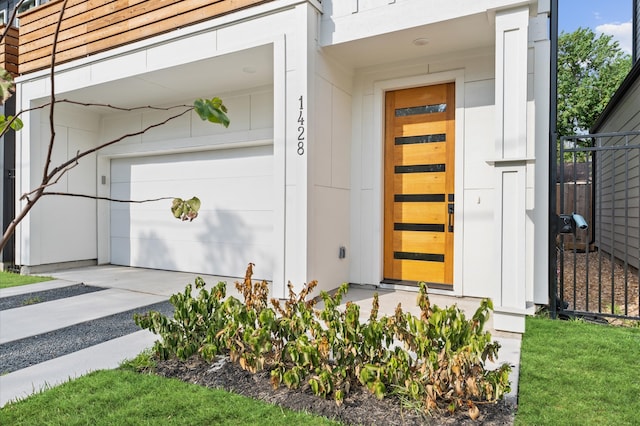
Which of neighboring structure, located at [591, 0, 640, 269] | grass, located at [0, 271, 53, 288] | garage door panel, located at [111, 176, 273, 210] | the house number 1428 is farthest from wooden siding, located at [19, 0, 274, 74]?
neighboring structure, located at [591, 0, 640, 269]

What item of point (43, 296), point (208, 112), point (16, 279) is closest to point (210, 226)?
point (43, 296)

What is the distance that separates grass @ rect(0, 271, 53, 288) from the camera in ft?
17.9

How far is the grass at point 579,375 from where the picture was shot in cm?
204

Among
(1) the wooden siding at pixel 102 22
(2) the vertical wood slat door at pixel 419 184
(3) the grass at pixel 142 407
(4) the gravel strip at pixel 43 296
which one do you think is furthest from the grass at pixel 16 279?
(2) the vertical wood slat door at pixel 419 184

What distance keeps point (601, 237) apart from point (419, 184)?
8.28ft

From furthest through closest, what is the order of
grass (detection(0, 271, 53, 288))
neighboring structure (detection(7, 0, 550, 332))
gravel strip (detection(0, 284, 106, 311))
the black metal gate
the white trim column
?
grass (detection(0, 271, 53, 288))
gravel strip (detection(0, 284, 106, 311))
neighboring structure (detection(7, 0, 550, 332))
the black metal gate
the white trim column

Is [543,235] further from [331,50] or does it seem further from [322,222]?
[331,50]

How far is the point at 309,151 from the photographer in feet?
13.6

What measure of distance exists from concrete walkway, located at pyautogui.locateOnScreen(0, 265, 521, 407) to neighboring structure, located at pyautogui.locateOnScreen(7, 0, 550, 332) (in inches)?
13.5

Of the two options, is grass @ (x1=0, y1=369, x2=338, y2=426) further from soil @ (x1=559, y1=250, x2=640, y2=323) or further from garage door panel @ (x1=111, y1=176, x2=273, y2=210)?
garage door panel @ (x1=111, y1=176, x2=273, y2=210)

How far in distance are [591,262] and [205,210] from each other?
22.5ft

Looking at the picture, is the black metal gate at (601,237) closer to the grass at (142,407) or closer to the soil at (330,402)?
the soil at (330,402)

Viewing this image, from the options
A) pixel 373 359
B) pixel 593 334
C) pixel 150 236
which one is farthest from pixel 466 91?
pixel 150 236

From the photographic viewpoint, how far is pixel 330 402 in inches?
83.7
